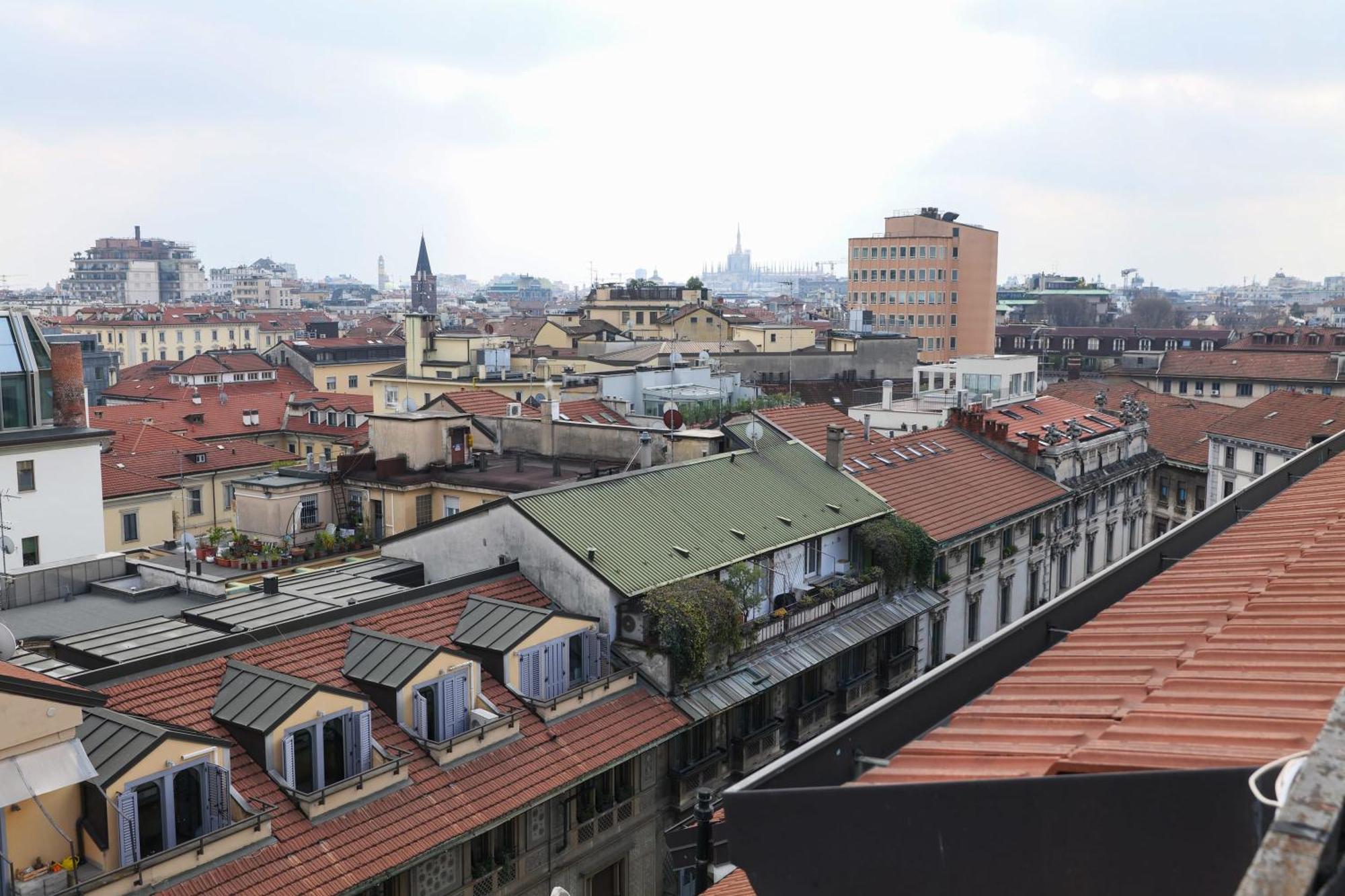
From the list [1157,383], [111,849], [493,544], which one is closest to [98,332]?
[1157,383]

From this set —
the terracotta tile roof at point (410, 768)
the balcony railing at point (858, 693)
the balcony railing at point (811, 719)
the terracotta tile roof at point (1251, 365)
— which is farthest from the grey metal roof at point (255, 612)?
the terracotta tile roof at point (1251, 365)

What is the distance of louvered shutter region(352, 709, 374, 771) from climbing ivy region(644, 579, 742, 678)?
6.90 m

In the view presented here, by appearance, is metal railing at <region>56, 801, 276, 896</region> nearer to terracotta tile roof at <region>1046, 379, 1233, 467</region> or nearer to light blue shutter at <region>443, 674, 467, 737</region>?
light blue shutter at <region>443, 674, 467, 737</region>

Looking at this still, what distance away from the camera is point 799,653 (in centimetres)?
2783

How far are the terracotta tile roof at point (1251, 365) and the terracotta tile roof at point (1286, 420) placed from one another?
26680mm

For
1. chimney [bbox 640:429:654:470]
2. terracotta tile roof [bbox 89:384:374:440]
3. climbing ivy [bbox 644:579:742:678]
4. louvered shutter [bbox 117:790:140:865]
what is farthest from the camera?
terracotta tile roof [bbox 89:384:374:440]

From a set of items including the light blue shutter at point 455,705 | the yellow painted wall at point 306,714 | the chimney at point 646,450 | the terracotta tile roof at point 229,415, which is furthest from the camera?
the terracotta tile roof at point 229,415

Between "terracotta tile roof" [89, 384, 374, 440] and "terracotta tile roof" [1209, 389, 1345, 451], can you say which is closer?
"terracotta tile roof" [1209, 389, 1345, 451]

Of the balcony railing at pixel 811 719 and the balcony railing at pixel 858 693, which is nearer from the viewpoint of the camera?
the balcony railing at pixel 811 719

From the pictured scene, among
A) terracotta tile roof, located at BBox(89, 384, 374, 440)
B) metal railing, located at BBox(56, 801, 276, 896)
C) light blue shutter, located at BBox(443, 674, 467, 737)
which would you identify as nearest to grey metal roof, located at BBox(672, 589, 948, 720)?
light blue shutter, located at BBox(443, 674, 467, 737)

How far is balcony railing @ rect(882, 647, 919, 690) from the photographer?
104ft

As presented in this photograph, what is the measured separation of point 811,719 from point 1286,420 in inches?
1581

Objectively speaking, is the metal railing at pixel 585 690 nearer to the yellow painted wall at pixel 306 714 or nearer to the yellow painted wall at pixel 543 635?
the yellow painted wall at pixel 543 635

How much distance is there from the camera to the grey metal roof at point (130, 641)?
67.4ft
